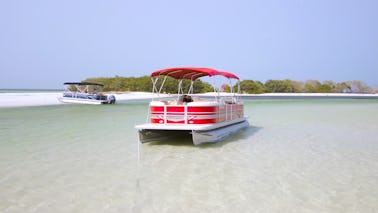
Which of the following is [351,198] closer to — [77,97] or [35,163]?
[35,163]

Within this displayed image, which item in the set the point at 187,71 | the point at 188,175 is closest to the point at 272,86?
the point at 187,71

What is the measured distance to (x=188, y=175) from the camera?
5.99 m

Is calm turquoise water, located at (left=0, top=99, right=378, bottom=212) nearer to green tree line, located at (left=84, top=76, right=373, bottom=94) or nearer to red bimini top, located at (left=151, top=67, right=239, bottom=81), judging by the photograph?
red bimini top, located at (left=151, top=67, right=239, bottom=81)

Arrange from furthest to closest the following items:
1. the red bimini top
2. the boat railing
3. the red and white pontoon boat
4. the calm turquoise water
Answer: the red bimini top < the boat railing < the red and white pontoon boat < the calm turquoise water

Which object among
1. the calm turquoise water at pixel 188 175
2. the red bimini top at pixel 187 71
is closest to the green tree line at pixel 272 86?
the red bimini top at pixel 187 71

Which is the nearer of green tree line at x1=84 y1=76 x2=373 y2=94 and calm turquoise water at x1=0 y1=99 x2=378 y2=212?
calm turquoise water at x1=0 y1=99 x2=378 y2=212

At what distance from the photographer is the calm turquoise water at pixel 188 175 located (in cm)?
450

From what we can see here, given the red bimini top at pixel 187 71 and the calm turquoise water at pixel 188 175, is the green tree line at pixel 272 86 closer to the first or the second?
the red bimini top at pixel 187 71

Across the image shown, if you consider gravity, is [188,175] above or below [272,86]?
below

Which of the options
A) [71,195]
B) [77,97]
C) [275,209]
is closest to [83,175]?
[71,195]

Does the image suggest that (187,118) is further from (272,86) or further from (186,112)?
(272,86)

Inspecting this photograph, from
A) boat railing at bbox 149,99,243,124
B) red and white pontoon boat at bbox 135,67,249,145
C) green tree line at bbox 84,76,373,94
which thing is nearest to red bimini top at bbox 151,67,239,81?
red and white pontoon boat at bbox 135,67,249,145

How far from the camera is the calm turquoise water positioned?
14.8 ft

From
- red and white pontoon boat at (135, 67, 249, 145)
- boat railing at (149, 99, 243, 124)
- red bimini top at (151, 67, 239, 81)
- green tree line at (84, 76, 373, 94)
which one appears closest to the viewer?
red and white pontoon boat at (135, 67, 249, 145)
